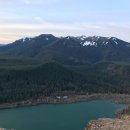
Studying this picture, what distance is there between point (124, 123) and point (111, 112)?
84.8 metres

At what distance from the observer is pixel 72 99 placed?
502ft

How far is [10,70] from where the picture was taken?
17388 centimetres

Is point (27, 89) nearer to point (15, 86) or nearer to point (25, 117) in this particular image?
point (15, 86)

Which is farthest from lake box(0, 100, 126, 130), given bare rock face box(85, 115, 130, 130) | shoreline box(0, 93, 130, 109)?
bare rock face box(85, 115, 130, 130)

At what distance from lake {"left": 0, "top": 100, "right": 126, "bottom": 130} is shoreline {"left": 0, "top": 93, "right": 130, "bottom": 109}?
14.3 feet

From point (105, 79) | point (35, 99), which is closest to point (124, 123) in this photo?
point (35, 99)

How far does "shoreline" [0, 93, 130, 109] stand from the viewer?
13888 cm

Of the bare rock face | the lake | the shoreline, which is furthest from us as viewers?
the shoreline

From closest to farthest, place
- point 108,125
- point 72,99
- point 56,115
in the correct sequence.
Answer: point 108,125 < point 56,115 < point 72,99

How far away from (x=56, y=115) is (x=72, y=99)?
36.1 metres

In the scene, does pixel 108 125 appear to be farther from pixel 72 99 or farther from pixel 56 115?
pixel 72 99

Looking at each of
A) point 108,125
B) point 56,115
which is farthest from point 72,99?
point 108,125

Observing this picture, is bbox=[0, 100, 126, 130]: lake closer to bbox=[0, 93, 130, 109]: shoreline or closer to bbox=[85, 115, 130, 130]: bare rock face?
bbox=[0, 93, 130, 109]: shoreline

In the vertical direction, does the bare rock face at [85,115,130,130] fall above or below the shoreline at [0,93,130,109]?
above
